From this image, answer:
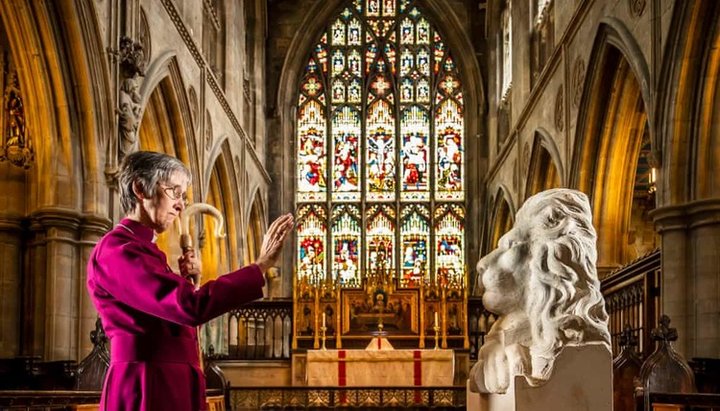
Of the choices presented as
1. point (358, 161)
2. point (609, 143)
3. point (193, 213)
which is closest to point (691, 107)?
point (609, 143)

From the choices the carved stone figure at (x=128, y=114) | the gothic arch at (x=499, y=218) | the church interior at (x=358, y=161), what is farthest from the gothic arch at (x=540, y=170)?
the carved stone figure at (x=128, y=114)

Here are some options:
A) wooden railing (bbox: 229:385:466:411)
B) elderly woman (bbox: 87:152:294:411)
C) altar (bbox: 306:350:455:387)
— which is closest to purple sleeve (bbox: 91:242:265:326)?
elderly woman (bbox: 87:152:294:411)

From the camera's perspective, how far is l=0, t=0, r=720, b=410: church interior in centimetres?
991

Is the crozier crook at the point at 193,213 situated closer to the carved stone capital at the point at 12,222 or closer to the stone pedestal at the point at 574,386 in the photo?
the stone pedestal at the point at 574,386

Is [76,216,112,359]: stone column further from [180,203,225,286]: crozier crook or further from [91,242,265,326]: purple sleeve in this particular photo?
[91,242,265,326]: purple sleeve

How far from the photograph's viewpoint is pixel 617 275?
12352 mm

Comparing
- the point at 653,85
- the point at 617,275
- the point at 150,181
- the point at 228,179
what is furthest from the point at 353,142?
the point at 150,181

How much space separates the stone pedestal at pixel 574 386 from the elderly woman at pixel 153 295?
129cm

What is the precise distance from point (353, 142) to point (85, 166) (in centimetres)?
1530

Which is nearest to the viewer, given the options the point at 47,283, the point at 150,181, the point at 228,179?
the point at 150,181

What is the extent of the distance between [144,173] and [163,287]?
13.4 inches

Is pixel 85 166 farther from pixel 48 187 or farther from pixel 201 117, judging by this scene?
pixel 201 117

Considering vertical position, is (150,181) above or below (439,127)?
below

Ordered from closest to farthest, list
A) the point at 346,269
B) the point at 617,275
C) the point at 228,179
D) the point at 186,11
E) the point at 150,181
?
1. the point at 150,181
2. the point at 617,275
3. the point at 186,11
4. the point at 228,179
5. the point at 346,269
